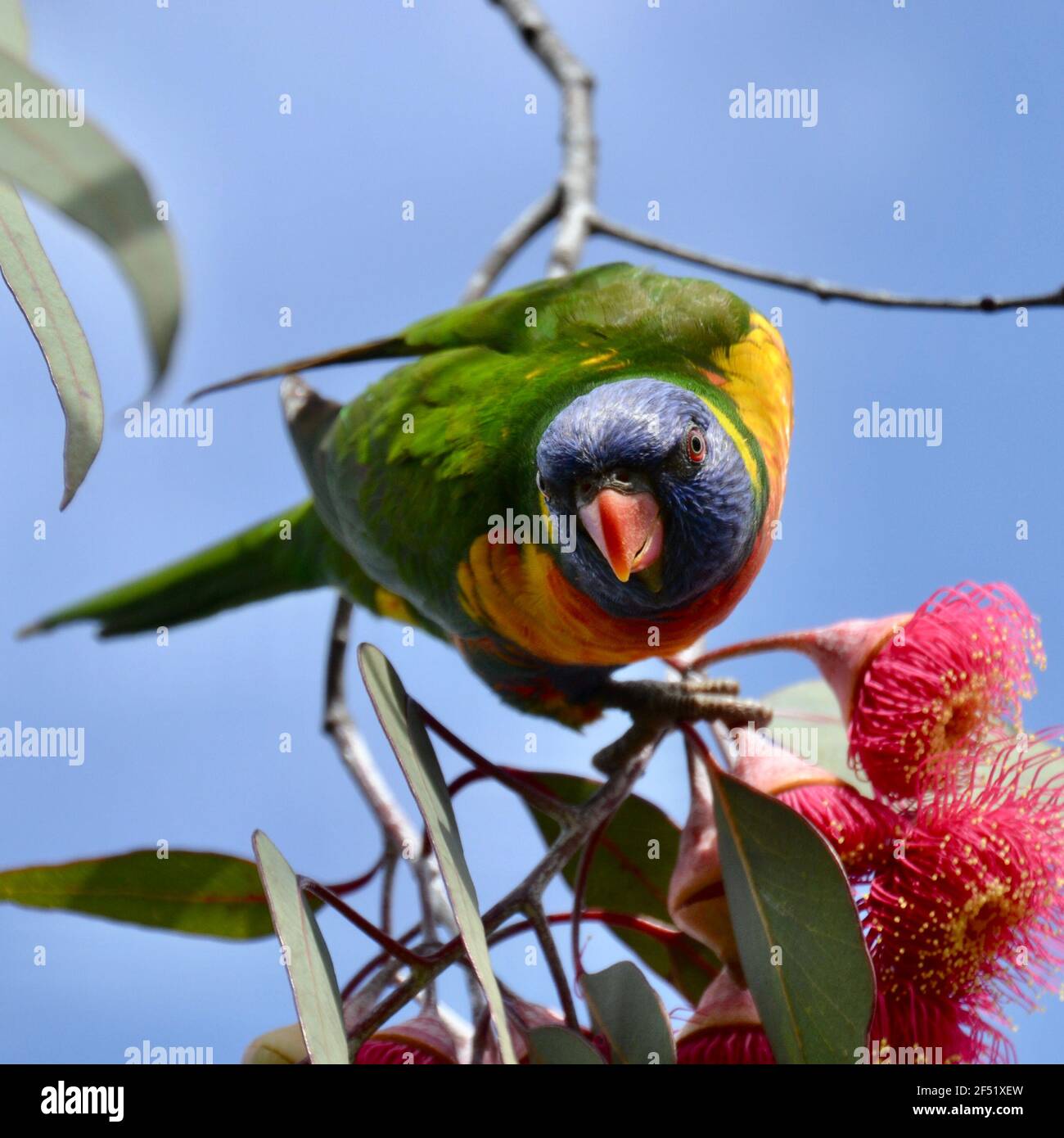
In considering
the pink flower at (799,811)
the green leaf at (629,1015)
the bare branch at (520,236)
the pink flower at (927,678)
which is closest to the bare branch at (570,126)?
the bare branch at (520,236)

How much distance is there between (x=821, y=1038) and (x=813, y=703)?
0.73 metres

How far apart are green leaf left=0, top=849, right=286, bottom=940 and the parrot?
1.89 feet

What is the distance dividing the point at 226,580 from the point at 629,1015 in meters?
1.63

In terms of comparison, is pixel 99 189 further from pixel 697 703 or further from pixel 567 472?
pixel 697 703

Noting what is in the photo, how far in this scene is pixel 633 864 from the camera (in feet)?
5.76

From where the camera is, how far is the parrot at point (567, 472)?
4.98 ft

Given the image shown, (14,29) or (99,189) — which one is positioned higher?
(14,29)

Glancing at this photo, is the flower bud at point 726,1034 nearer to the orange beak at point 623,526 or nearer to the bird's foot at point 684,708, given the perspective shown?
the bird's foot at point 684,708

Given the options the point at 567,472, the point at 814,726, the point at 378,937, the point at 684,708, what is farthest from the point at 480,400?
the point at 378,937

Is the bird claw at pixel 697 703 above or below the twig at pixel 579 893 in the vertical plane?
above

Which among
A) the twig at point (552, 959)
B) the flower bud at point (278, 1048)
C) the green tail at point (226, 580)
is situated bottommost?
the flower bud at point (278, 1048)
